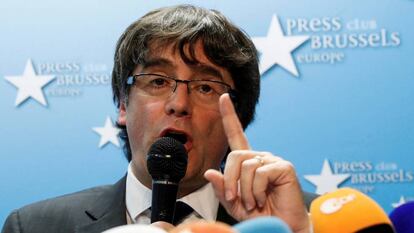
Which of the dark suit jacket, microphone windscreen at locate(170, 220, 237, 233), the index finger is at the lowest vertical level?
the dark suit jacket

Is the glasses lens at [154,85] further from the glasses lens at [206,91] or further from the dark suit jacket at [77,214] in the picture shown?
the dark suit jacket at [77,214]

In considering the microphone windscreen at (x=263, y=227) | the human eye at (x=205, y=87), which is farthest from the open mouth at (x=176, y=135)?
the microphone windscreen at (x=263, y=227)

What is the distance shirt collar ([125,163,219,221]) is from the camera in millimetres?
1281

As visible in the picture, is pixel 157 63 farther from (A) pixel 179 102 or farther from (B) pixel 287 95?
(B) pixel 287 95

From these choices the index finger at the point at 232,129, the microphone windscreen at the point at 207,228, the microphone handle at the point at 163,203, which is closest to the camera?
the microphone windscreen at the point at 207,228

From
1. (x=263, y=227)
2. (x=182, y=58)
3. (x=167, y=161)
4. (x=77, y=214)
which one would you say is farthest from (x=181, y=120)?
(x=263, y=227)

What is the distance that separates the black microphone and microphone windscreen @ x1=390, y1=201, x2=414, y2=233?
345 millimetres

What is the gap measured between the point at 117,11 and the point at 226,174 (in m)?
1.04

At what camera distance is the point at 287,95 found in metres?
1.80

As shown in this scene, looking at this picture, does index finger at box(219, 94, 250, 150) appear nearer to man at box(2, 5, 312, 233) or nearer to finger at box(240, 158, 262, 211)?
man at box(2, 5, 312, 233)

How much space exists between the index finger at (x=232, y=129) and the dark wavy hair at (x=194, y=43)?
207mm

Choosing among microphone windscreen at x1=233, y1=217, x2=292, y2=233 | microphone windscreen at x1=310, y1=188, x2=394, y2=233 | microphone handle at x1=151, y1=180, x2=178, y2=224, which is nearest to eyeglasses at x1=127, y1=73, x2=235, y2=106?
microphone handle at x1=151, y1=180, x2=178, y2=224

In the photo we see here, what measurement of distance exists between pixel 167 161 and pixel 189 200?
0.37m

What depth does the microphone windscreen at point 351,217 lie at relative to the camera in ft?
1.86
